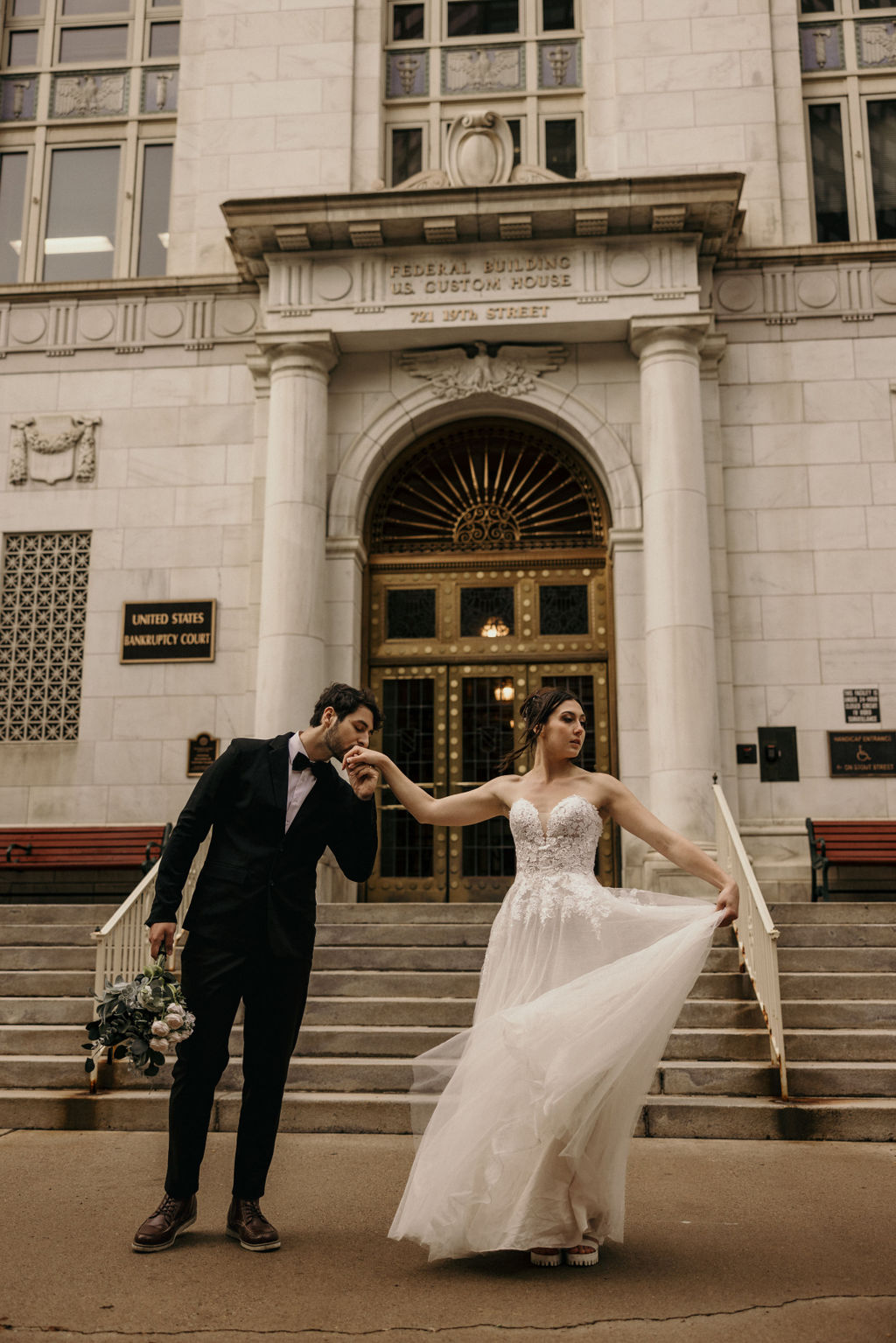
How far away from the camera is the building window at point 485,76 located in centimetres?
1486

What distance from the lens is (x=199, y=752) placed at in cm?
1323

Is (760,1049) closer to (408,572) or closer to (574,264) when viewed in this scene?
(408,572)

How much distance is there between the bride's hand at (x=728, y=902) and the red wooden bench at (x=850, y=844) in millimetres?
7573

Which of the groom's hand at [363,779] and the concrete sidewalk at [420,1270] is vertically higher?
the groom's hand at [363,779]

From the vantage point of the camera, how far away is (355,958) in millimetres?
9359

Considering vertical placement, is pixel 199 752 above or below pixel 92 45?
below

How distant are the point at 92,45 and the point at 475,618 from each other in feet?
31.3

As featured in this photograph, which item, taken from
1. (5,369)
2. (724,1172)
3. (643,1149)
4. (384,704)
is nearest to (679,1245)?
(724,1172)

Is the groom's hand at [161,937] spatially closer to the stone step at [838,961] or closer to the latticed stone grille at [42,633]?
the stone step at [838,961]

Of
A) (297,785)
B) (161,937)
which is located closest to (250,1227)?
(161,937)

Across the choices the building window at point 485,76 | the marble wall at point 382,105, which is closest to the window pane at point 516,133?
the building window at point 485,76

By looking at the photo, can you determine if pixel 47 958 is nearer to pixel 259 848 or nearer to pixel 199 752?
pixel 199 752

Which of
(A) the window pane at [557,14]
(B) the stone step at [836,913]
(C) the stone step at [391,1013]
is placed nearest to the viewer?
(C) the stone step at [391,1013]

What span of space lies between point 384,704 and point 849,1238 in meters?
9.61
